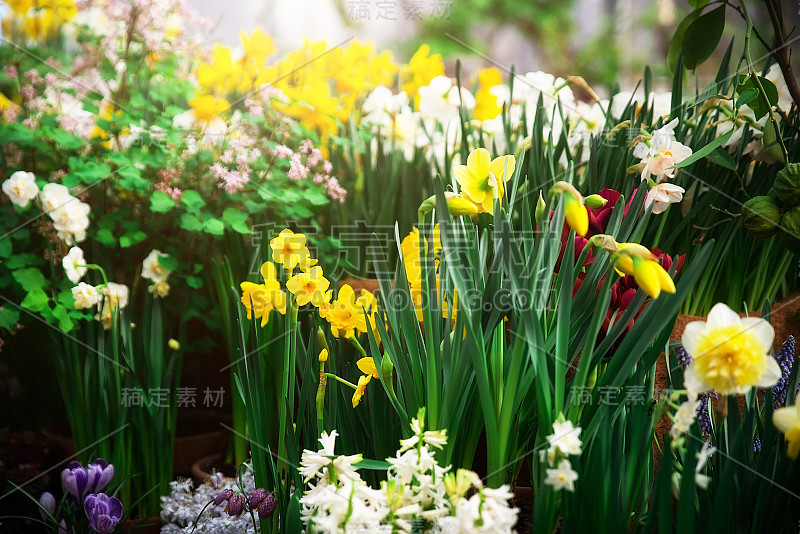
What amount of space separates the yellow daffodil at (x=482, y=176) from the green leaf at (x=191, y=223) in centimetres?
66

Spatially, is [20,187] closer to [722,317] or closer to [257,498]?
[257,498]

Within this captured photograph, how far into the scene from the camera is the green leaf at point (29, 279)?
4.05 feet

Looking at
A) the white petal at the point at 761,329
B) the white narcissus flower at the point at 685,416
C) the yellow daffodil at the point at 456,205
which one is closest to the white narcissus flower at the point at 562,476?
the white narcissus flower at the point at 685,416

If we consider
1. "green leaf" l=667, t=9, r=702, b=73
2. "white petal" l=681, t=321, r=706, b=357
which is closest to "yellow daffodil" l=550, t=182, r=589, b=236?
"white petal" l=681, t=321, r=706, b=357

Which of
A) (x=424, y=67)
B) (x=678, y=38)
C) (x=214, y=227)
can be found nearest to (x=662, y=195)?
(x=678, y=38)

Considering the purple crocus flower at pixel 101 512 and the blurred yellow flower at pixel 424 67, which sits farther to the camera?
the blurred yellow flower at pixel 424 67

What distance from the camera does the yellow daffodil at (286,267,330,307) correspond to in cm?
97

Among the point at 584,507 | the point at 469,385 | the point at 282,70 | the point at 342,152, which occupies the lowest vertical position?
the point at 584,507

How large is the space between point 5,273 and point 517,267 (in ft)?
3.71

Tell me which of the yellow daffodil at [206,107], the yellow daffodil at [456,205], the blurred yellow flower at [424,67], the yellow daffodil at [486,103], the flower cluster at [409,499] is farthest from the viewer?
the blurred yellow flower at [424,67]

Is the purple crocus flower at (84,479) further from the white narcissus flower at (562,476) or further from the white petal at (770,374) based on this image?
the white petal at (770,374)

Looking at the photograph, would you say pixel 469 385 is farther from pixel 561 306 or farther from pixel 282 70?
pixel 282 70

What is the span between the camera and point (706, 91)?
1147 mm

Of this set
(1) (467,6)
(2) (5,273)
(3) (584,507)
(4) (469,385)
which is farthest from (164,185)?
(1) (467,6)
